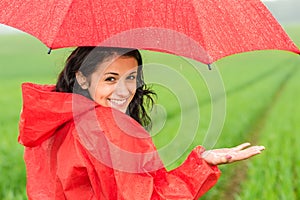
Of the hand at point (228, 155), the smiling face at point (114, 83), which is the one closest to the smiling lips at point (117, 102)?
the smiling face at point (114, 83)

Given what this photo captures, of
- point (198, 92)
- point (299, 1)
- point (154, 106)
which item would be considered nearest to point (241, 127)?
point (198, 92)

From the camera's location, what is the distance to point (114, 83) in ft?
7.21

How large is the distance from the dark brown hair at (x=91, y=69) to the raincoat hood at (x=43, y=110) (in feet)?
0.65

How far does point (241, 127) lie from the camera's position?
11047 mm

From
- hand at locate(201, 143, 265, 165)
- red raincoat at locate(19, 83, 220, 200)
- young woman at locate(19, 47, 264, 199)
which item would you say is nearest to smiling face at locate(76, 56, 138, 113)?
young woman at locate(19, 47, 264, 199)

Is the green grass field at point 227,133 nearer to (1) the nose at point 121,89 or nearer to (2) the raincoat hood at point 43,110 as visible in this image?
(1) the nose at point 121,89

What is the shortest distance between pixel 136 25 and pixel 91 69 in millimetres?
236

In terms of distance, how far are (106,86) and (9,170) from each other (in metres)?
4.36

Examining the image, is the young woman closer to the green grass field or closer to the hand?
the hand

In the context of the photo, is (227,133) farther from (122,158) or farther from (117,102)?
(122,158)

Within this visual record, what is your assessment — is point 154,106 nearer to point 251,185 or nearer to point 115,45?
point 115,45

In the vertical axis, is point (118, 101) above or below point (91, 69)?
below

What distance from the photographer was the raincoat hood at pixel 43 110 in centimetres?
207

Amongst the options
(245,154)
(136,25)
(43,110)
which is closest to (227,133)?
(245,154)
